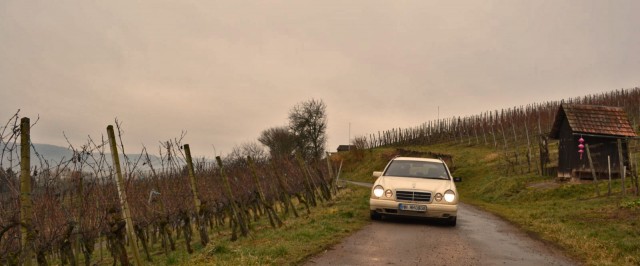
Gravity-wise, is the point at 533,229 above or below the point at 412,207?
below

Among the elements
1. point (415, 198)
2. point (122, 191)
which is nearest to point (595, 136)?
point (415, 198)

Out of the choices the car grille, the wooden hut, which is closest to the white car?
the car grille

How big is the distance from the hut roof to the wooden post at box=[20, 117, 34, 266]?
2763cm

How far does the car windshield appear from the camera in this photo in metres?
13.5

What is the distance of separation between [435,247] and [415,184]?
3236 mm

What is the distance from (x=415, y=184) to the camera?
1252 centimetres

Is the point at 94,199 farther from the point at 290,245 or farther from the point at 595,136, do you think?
the point at 595,136

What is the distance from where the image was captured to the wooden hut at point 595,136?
90.7 ft

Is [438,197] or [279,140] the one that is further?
[279,140]

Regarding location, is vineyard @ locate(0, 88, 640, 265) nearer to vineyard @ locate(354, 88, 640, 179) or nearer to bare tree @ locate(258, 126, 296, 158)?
vineyard @ locate(354, 88, 640, 179)

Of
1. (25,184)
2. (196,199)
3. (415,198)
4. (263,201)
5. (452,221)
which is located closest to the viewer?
(25,184)

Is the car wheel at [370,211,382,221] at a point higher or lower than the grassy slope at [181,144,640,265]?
higher

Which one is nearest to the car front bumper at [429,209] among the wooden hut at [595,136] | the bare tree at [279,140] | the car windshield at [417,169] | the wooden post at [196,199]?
the car windshield at [417,169]

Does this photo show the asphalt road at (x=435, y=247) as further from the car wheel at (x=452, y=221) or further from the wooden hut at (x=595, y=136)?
the wooden hut at (x=595, y=136)
